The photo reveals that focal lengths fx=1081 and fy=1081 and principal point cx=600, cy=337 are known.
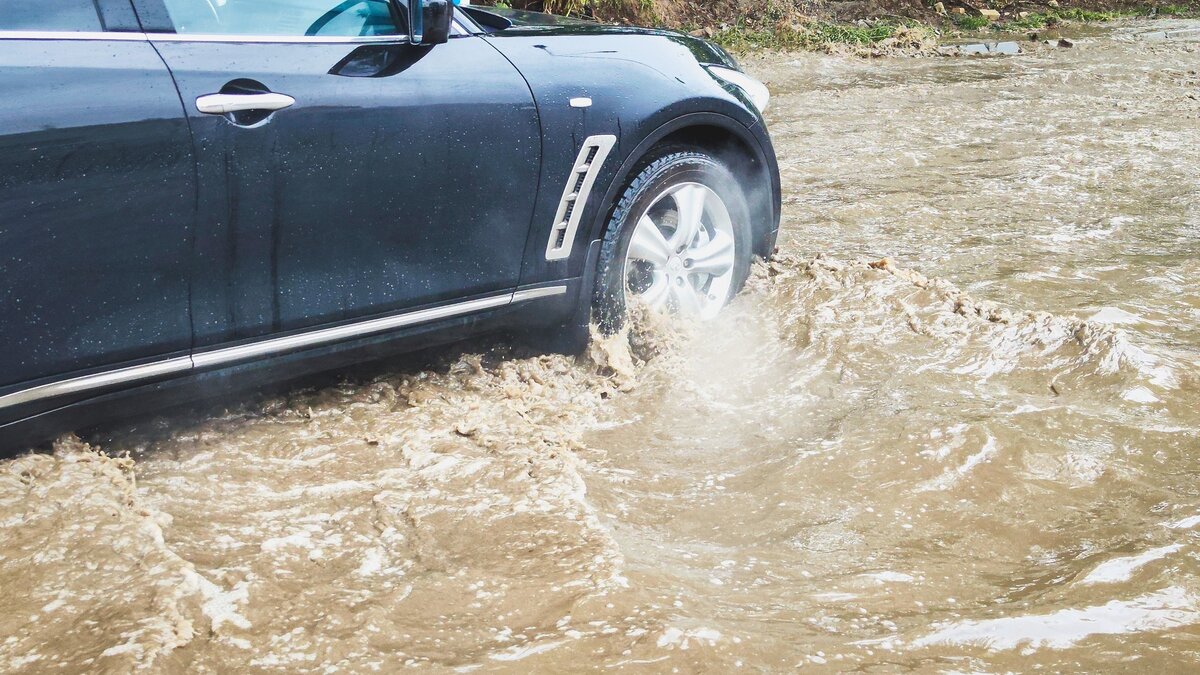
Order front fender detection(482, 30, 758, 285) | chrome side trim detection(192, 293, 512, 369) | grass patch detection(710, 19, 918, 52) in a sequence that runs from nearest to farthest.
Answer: chrome side trim detection(192, 293, 512, 369) → front fender detection(482, 30, 758, 285) → grass patch detection(710, 19, 918, 52)

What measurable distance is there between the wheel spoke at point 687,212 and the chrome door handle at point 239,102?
1532 mm

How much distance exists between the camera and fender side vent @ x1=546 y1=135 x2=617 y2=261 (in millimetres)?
3408

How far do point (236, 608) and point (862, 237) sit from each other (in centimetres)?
417

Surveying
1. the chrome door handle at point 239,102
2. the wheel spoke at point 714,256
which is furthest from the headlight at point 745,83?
the chrome door handle at point 239,102

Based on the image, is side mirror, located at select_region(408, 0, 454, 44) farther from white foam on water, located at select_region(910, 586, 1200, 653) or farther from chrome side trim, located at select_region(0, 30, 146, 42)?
white foam on water, located at select_region(910, 586, 1200, 653)

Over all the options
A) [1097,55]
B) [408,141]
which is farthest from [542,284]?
[1097,55]

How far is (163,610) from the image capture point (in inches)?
86.2

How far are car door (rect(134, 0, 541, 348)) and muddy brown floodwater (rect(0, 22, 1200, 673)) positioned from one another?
1.57 feet

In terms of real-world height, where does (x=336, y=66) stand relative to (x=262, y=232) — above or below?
above

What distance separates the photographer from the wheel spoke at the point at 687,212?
383cm

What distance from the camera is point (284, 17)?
2.88 metres

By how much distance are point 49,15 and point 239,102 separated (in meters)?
0.44

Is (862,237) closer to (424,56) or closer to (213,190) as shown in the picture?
(424,56)

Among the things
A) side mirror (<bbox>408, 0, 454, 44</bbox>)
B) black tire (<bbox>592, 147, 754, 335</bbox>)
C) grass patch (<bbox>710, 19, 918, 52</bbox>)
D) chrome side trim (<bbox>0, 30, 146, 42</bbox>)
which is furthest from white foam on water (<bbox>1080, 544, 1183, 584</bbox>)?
grass patch (<bbox>710, 19, 918, 52</bbox>)
